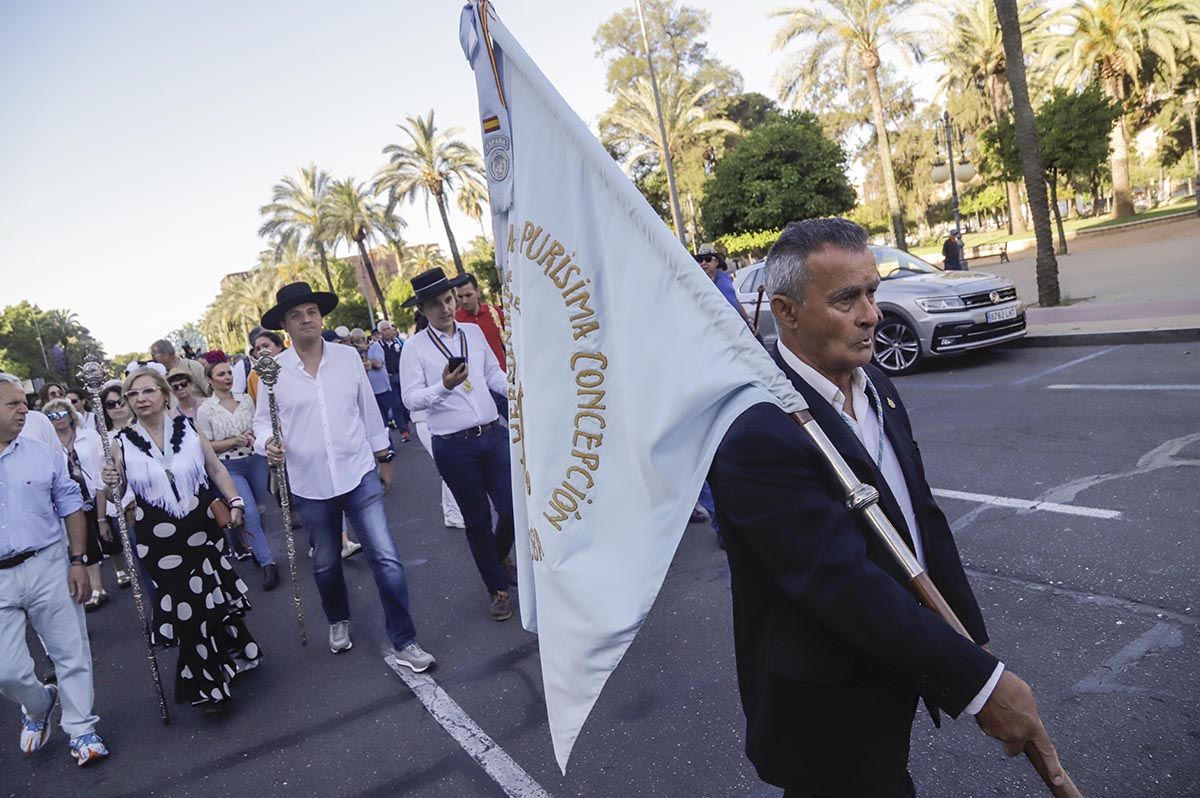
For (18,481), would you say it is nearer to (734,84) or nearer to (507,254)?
(507,254)

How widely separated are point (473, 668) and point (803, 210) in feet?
85.3

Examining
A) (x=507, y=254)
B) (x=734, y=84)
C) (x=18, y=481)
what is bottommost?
(x=18, y=481)

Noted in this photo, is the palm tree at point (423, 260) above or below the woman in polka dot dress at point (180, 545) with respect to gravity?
above

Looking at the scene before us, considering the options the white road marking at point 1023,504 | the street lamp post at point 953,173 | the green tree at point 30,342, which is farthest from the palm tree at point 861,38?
the green tree at point 30,342

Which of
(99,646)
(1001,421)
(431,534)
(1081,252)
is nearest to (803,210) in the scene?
(1081,252)

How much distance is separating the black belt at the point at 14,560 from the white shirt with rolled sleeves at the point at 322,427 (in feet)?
3.87

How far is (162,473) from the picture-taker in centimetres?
414

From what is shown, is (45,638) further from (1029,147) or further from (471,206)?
(471,206)

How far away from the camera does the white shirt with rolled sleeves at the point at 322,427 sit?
167 inches

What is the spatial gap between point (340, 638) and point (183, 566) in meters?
1.02

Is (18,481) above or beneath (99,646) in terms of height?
above

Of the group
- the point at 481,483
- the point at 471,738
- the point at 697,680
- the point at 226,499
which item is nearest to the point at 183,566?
the point at 226,499

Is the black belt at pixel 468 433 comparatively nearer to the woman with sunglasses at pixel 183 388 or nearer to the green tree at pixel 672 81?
the woman with sunglasses at pixel 183 388

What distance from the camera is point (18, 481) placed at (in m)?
3.80
